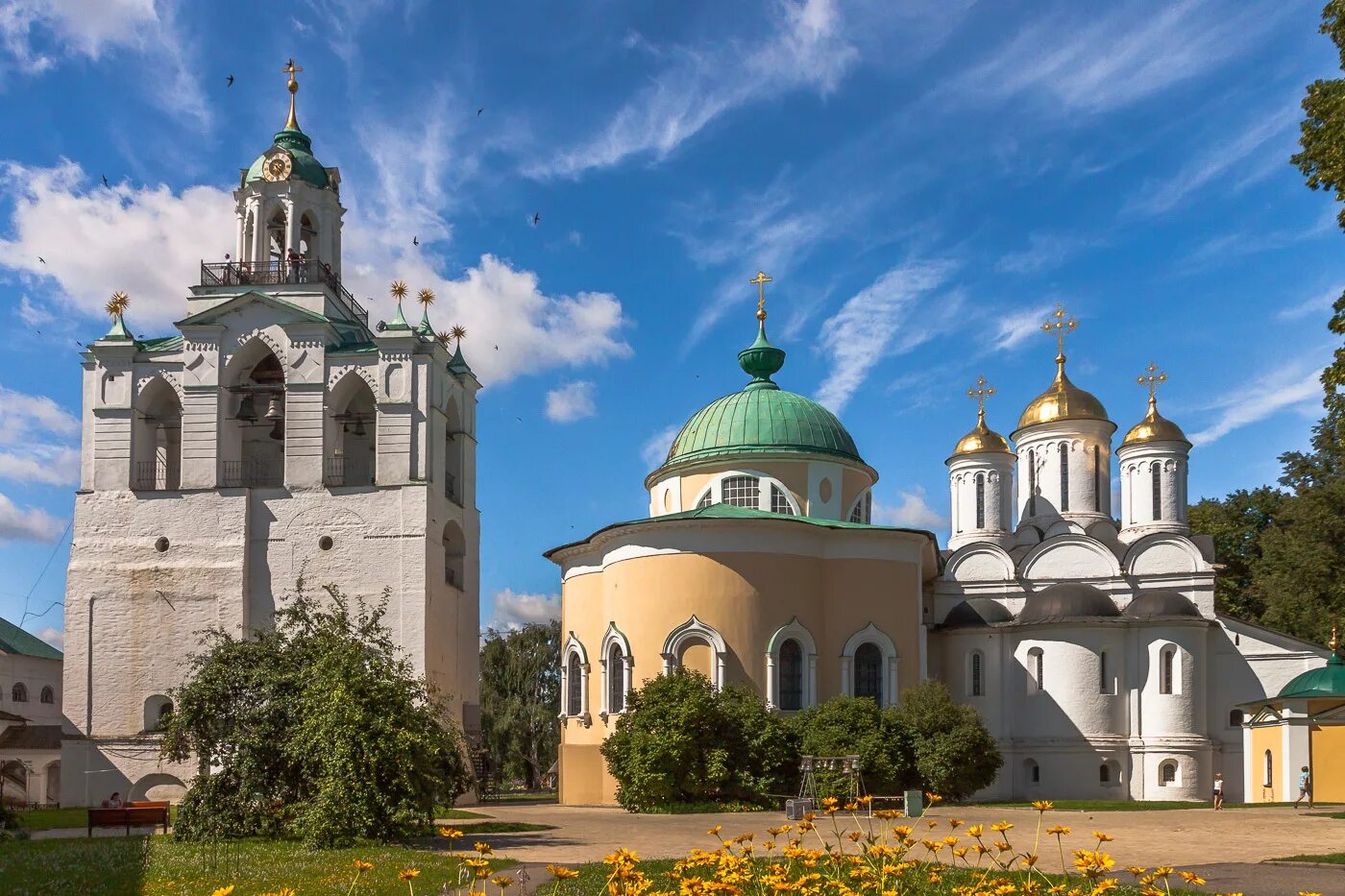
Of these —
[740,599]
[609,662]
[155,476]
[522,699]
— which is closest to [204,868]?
[740,599]

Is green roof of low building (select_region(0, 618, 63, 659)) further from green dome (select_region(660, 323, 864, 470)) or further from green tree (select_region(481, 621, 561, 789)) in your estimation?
green dome (select_region(660, 323, 864, 470))

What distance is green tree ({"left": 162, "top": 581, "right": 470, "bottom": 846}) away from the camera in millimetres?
15969

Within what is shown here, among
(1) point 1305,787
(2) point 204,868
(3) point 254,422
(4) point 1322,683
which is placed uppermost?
(3) point 254,422

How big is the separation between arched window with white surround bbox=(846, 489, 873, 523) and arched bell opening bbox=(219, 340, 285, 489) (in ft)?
47.5

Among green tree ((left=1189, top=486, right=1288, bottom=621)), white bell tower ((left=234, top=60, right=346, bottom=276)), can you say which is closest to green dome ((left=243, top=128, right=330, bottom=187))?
white bell tower ((left=234, top=60, right=346, bottom=276))

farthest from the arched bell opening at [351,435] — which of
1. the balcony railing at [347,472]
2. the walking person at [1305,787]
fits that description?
the walking person at [1305,787]

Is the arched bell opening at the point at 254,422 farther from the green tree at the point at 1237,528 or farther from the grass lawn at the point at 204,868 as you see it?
the green tree at the point at 1237,528

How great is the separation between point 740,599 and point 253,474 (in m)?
12.1

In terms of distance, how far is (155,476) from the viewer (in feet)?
102

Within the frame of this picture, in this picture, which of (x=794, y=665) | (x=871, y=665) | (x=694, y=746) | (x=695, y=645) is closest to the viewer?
(x=694, y=746)

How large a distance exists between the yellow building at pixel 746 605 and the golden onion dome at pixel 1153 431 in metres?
11.7

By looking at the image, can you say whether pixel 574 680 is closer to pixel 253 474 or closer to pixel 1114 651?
pixel 253 474

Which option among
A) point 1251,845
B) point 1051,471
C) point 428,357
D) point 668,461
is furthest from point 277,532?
point 1051,471

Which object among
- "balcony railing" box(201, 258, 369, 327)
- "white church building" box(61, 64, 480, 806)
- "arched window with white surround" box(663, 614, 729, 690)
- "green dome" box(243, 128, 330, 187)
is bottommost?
"arched window with white surround" box(663, 614, 729, 690)
